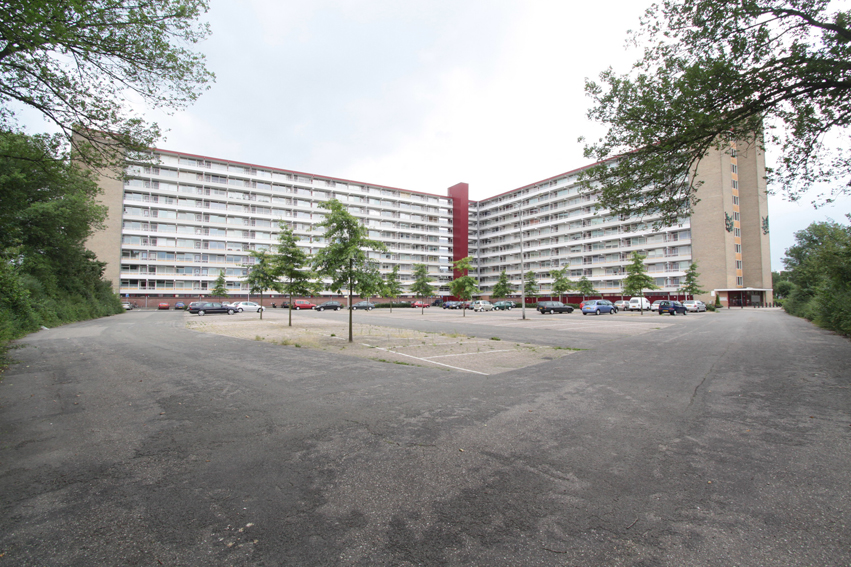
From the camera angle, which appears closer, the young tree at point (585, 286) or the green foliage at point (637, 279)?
the green foliage at point (637, 279)

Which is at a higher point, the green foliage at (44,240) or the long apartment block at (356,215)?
the long apartment block at (356,215)

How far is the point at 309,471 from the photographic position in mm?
3436

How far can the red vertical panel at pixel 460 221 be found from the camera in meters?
93.4

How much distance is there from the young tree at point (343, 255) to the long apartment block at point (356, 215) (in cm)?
3947

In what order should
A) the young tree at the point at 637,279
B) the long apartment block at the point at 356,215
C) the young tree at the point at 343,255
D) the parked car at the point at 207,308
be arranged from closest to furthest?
1. the young tree at the point at 343,255
2. the parked car at the point at 207,308
3. the young tree at the point at 637,279
4. the long apartment block at the point at 356,215

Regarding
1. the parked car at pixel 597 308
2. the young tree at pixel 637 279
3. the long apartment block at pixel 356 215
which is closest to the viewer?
the young tree at pixel 637 279

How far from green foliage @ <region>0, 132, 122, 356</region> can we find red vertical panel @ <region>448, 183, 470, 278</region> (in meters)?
69.1

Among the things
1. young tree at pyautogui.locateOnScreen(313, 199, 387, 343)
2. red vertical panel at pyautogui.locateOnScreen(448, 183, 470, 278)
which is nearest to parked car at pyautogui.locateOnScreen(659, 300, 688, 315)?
young tree at pyautogui.locateOnScreen(313, 199, 387, 343)

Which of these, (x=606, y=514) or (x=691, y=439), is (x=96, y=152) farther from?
(x=691, y=439)

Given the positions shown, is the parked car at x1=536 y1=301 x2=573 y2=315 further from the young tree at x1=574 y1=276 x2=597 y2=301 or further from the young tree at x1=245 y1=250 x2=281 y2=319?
the young tree at x1=245 y1=250 x2=281 y2=319

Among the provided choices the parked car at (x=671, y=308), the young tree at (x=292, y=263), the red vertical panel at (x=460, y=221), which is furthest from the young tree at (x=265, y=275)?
the red vertical panel at (x=460, y=221)

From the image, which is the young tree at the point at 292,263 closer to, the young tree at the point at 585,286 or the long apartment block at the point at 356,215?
the long apartment block at the point at 356,215

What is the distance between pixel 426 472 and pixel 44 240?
34217mm

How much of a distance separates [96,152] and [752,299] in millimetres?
82029
